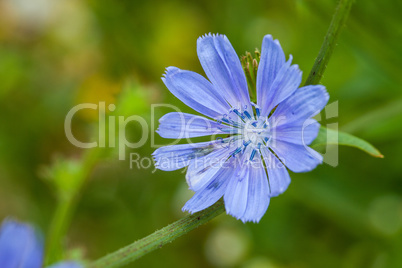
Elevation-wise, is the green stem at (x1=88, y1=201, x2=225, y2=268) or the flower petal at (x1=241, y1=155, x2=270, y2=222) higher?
the flower petal at (x1=241, y1=155, x2=270, y2=222)

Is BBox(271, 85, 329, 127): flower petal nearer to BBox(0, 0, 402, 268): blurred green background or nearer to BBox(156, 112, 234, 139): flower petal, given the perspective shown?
BBox(156, 112, 234, 139): flower petal

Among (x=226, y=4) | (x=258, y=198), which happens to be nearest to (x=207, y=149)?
(x=258, y=198)

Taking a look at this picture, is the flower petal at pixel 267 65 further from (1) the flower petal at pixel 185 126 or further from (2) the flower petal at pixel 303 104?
(1) the flower petal at pixel 185 126

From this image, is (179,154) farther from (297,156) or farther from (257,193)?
(297,156)

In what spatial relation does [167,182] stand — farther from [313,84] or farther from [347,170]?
[313,84]

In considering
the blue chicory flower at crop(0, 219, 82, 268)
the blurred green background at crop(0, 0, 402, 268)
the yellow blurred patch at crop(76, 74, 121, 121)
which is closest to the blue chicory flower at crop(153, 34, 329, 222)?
the blue chicory flower at crop(0, 219, 82, 268)

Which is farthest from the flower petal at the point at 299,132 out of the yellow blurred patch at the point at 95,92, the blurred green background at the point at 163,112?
the yellow blurred patch at the point at 95,92
